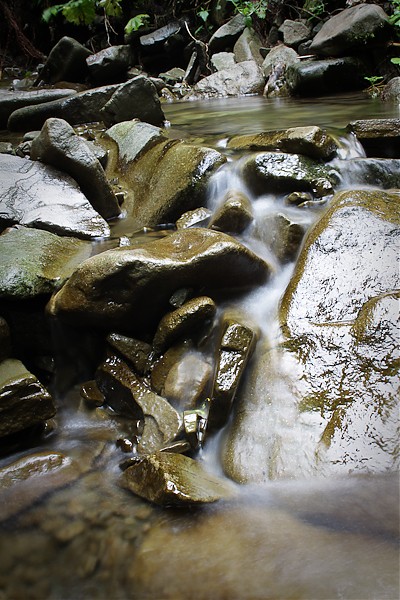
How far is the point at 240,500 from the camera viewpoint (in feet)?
7.26

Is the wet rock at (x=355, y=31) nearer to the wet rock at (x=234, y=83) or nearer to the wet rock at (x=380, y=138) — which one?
the wet rock at (x=234, y=83)

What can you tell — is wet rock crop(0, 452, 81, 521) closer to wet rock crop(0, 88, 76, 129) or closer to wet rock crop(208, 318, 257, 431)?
wet rock crop(208, 318, 257, 431)

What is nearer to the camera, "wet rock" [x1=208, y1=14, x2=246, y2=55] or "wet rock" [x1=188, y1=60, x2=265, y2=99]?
"wet rock" [x1=188, y1=60, x2=265, y2=99]

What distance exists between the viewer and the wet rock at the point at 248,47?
1230 centimetres

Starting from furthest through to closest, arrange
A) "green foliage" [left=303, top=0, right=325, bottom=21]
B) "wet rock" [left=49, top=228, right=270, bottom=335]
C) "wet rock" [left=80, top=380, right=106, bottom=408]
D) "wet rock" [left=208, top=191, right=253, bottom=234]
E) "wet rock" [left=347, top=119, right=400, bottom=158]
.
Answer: "green foliage" [left=303, top=0, right=325, bottom=21] < "wet rock" [left=347, top=119, right=400, bottom=158] < "wet rock" [left=208, top=191, right=253, bottom=234] < "wet rock" [left=80, top=380, right=106, bottom=408] < "wet rock" [left=49, top=228, right=270, bottom=335]

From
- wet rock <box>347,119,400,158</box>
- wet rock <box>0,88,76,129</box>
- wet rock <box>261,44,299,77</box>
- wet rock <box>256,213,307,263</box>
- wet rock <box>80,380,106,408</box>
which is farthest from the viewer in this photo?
wet rock <box>261,44,299,77</box>

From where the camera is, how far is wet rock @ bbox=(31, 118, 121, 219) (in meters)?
4.62

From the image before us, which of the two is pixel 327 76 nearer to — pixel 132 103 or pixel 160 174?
pixel 132 103

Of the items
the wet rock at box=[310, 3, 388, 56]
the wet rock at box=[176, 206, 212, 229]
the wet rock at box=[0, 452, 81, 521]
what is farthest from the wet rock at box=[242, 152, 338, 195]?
the wet rock at box=[310, 3, 388, 56]

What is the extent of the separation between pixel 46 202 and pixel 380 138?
3435 mm

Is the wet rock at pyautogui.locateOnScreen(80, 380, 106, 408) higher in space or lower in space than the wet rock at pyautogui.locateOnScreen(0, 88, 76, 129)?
lower

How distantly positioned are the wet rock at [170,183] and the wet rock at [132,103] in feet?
6.72

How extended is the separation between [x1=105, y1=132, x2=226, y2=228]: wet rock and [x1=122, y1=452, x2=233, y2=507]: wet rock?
2712 millimetres

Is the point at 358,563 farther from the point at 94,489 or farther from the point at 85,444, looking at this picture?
the point at 85,444
